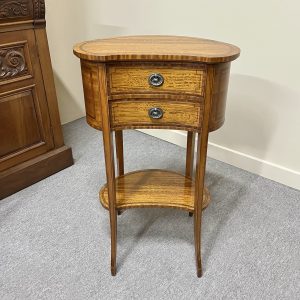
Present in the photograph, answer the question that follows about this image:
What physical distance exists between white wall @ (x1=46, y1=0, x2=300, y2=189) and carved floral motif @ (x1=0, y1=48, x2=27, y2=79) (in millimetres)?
783

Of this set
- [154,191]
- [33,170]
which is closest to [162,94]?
[154,191]

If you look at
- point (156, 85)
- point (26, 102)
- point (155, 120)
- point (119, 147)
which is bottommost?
point (119, 147)

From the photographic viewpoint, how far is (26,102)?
63.0 inches

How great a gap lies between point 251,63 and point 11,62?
1176 millimetres

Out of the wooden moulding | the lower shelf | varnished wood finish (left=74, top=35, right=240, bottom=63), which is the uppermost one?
varnished wood finish (left=74, top=35, right=240, bottom=63)

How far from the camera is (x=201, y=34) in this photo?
1.73m

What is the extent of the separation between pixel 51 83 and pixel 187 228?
1025 millimetres

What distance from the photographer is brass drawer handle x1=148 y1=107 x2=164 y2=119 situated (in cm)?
100

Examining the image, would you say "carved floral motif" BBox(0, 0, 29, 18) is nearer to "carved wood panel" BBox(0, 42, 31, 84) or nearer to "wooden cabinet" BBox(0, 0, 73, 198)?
"wooden cabinet" BBox(0, 0, 73, 198)

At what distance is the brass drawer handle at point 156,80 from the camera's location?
95 cm

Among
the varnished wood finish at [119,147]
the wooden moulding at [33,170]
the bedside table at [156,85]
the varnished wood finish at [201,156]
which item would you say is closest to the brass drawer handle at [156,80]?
the bedside table at [156,85]

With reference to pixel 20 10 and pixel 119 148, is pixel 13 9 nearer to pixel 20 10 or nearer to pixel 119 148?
pixel 20 10

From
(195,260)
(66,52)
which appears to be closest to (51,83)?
(66,52)

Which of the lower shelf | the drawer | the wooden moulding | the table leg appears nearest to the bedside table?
the drawer
